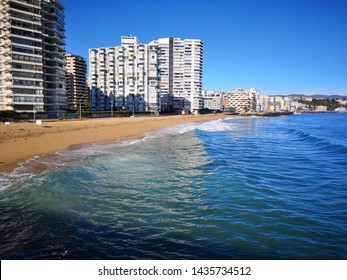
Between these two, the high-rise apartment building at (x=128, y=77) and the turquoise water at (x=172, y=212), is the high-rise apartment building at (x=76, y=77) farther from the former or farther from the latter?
the turquoise water at (x=172, y=212)

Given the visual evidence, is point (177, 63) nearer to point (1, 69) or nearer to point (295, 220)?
point (1, 69)

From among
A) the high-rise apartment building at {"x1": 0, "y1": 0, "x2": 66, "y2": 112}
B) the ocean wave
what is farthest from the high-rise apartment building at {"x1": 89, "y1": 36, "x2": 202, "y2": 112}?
the ocean wave

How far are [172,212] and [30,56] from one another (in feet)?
225

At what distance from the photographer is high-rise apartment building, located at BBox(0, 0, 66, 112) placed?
6159cm

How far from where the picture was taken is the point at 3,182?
39.1 ft

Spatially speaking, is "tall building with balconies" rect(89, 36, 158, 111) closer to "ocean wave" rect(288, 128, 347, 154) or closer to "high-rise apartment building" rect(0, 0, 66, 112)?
"high-rise apartment building" rect(0, 0, 66, 112)

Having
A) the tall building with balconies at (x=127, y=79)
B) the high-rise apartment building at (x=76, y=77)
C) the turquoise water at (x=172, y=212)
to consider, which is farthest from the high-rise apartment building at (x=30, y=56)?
the high-rise apartment building at (x=76, y=77)

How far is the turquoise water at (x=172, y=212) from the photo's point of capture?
21.7 feet

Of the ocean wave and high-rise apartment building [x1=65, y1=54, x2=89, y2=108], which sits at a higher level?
high-rise apartment building [x1=65, y1=54, x2=89, y2=108]

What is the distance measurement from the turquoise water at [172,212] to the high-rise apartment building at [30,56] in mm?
55666

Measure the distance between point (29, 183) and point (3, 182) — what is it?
1139 mm

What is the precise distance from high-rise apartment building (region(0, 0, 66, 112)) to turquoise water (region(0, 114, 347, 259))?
55.7 m

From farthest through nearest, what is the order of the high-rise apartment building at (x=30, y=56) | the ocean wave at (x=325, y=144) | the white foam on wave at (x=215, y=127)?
the high-rise apartment building at (x=30, y=56)
the white foam on wave at (x=215, y=127)
the ocean wave at (x=325, y=144)

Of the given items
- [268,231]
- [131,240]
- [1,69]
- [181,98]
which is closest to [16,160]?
[131,240]
